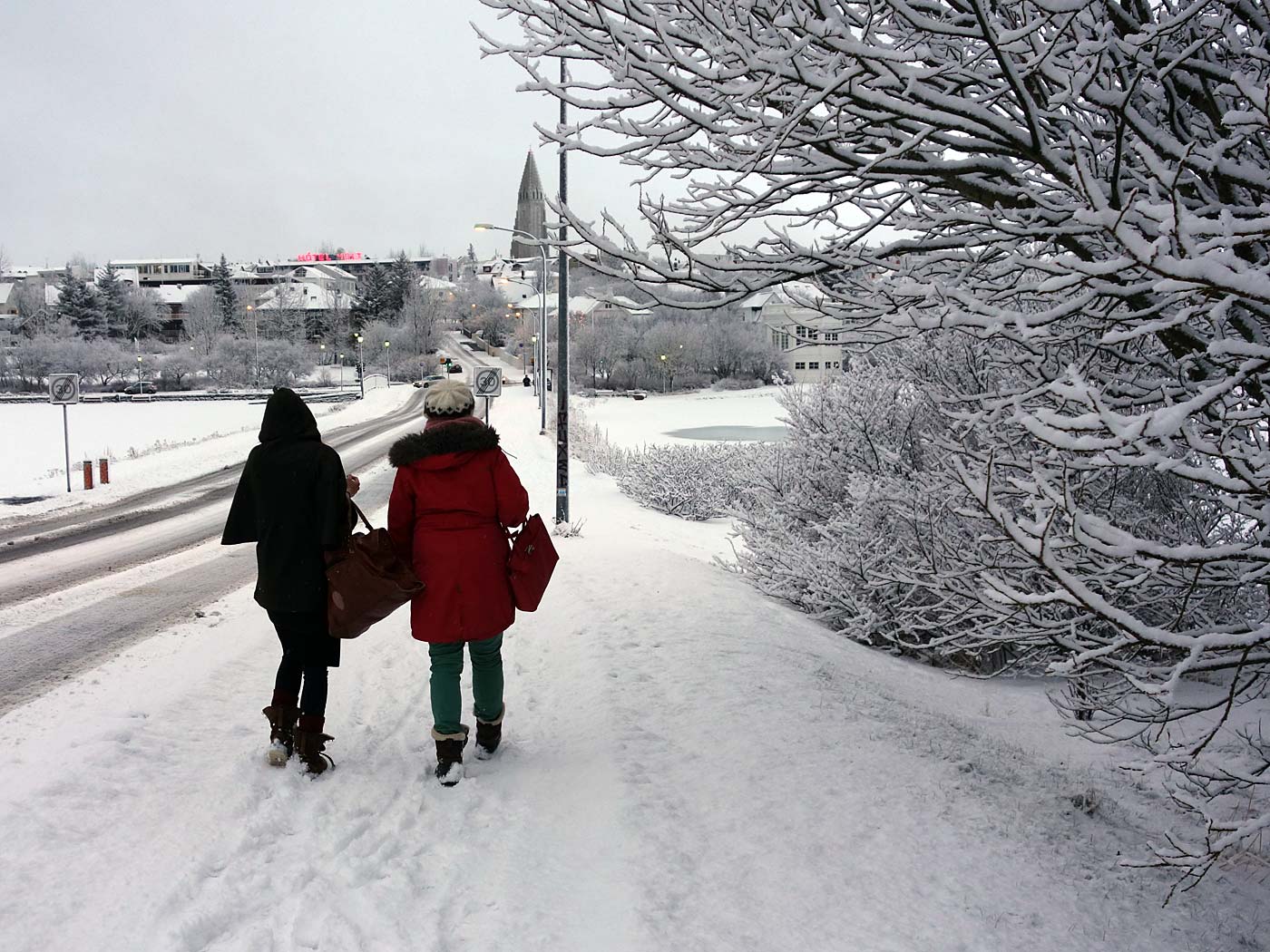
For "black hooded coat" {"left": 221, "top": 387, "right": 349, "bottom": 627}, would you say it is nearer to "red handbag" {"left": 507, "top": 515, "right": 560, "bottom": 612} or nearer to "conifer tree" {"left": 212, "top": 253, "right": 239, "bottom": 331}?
"red handbag" {"left": 507, "top": 515, "right": 560, "bottom": 612}

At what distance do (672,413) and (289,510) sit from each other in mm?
54215

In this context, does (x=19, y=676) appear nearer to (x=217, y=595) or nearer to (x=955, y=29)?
(x=217, y=595)

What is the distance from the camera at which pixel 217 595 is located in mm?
8555

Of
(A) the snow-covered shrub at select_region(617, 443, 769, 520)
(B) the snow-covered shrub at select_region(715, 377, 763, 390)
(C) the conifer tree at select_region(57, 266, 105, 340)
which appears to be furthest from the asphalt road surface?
(C) the conifer tree at select_region(57, 266, 105, 340)

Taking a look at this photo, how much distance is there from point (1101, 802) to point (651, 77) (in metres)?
4.50

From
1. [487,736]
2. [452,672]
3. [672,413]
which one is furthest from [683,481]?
[672,413]

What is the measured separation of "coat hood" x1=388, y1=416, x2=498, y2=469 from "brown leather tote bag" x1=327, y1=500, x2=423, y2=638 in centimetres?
35

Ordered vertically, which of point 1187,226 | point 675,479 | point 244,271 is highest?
point 244,271

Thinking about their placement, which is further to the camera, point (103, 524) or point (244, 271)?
point (244, 271)

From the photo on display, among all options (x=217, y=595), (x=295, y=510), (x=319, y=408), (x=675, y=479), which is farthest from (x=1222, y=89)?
(x=319, y=408)

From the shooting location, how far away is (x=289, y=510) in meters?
3.97

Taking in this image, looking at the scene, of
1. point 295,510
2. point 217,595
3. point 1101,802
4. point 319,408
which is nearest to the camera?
point 295,510

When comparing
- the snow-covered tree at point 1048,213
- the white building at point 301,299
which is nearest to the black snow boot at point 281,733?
the snow-covered tree at point 1048,213

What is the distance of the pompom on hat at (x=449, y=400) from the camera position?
13.4 ft
